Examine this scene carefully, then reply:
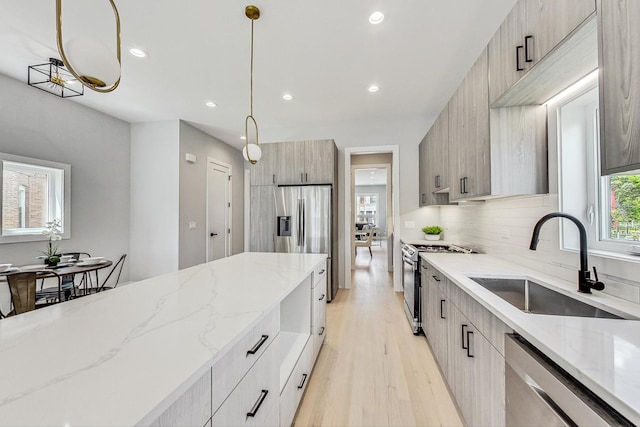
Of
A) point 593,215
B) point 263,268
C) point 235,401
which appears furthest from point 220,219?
point 593,215

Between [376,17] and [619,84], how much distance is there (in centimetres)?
183

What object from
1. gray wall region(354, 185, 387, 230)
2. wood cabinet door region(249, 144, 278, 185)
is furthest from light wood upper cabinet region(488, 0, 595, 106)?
gray wall region(354, 185, 387, 230)

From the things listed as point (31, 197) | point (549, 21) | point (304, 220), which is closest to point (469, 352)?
point (549, 21)

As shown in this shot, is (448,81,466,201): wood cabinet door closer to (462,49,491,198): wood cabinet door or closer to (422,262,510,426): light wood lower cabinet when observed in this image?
(462,49,491,198): wood cabinet door

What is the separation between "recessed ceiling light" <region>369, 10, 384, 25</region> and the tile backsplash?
182 centimetres

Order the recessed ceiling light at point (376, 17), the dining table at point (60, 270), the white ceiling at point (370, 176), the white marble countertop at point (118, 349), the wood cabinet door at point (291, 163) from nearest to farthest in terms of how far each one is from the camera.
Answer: the white marble countertop at point (118, 349), the recessed ceiling light at point (376, 17), the dining table at point (60, 270), the wood cabinet door at point (291, 163), the white ceiling at point (370, 176)

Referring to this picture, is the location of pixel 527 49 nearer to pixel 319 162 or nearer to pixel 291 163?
pixel 319 162

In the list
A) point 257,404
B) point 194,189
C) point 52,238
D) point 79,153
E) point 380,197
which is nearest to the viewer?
point 257,404

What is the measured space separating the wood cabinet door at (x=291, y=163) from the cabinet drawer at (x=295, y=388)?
2.57 meters

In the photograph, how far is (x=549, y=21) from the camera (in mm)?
1148

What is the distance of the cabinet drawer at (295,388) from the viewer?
135cm

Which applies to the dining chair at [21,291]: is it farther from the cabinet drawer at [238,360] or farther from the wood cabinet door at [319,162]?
the wood cabinet door at [319,162]

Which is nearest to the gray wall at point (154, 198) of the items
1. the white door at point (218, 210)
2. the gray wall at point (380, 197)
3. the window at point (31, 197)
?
the white door at point (218, 210)

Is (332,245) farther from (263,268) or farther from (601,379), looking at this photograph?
(601,379)
